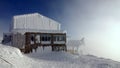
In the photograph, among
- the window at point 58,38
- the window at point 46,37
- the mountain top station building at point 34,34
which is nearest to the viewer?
the mountain top station building at point 34,34

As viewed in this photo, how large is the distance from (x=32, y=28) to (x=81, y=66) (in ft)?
110

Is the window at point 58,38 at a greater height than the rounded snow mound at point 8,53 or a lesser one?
greater

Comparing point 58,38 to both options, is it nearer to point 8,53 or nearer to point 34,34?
point 34,34

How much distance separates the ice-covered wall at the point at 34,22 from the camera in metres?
63.4

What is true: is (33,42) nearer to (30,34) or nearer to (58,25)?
(30,34)

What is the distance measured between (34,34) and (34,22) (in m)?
14.9

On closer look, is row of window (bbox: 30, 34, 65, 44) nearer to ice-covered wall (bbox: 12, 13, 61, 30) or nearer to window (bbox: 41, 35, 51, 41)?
window (bbox: 41, 35, 51, 41)

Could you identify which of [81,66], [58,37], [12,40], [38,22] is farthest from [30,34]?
[81,66]

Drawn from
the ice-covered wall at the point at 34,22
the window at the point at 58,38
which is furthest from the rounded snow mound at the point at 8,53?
the ice-covered wall at the point at 34,22

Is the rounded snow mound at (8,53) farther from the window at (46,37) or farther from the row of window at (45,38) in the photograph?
the window at (46,37)

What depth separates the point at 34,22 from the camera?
64.8 meters

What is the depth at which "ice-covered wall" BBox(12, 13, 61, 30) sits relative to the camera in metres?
63.4

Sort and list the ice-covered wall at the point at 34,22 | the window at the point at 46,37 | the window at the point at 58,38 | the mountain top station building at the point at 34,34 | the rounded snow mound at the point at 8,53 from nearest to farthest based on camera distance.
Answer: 1. the rounded snow mound at the point at 8,53
2. the mountain top station building at the point at 34,34
3. the window at the point at 46,37
4. the window at the point at 58,38
5. the ice-covered wall at the point at 34,22

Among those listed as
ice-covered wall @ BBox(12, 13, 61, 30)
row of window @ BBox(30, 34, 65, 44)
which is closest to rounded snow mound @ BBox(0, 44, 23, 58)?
row of window @ BBox(30, 34, 65, 44)
